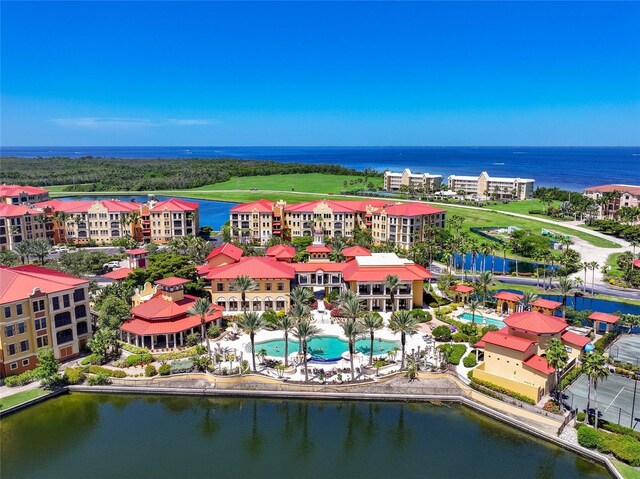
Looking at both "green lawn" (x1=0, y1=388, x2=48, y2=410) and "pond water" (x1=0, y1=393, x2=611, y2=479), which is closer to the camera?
"pond water" (x1=0, y1=393, x2=611, y2=479)

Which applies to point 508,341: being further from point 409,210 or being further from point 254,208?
point 254,208

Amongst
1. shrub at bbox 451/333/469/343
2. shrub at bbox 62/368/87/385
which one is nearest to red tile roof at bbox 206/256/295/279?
shrub at bbox 62/368/87/385

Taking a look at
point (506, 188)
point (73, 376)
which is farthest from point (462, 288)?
point (506, 188)

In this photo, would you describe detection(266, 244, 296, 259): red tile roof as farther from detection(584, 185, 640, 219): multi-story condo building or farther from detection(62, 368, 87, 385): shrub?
detection(584, 185, 640, 219): multi-story condo building

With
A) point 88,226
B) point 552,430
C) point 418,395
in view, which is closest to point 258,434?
point 418,395

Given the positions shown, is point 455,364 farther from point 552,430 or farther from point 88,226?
point 88,226
